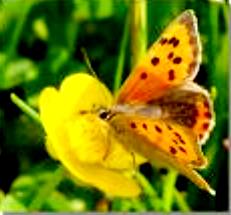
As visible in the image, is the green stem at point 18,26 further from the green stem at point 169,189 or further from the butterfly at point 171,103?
the green stem at point 169,189

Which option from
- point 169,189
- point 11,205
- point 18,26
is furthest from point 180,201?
point 18,26

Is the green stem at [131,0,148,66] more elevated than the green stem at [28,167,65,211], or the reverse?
the green stem at [131,0,148,66]

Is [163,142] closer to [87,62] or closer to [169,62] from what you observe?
[169,62]

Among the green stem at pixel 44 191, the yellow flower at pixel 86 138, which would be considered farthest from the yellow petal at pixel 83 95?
the green stem at pixel 44 191

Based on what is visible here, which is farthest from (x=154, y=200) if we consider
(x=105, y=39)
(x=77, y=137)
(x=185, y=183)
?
(x=105, y=39)

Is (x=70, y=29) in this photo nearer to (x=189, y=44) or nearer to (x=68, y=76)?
(x=68, y=76)

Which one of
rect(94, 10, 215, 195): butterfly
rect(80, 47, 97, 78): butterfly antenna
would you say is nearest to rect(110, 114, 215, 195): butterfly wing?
rect(94, 10, 215, 195): butterfly

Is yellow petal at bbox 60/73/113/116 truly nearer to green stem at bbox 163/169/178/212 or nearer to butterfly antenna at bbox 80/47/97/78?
butterfly antenna at bbox 80/47/97/78
